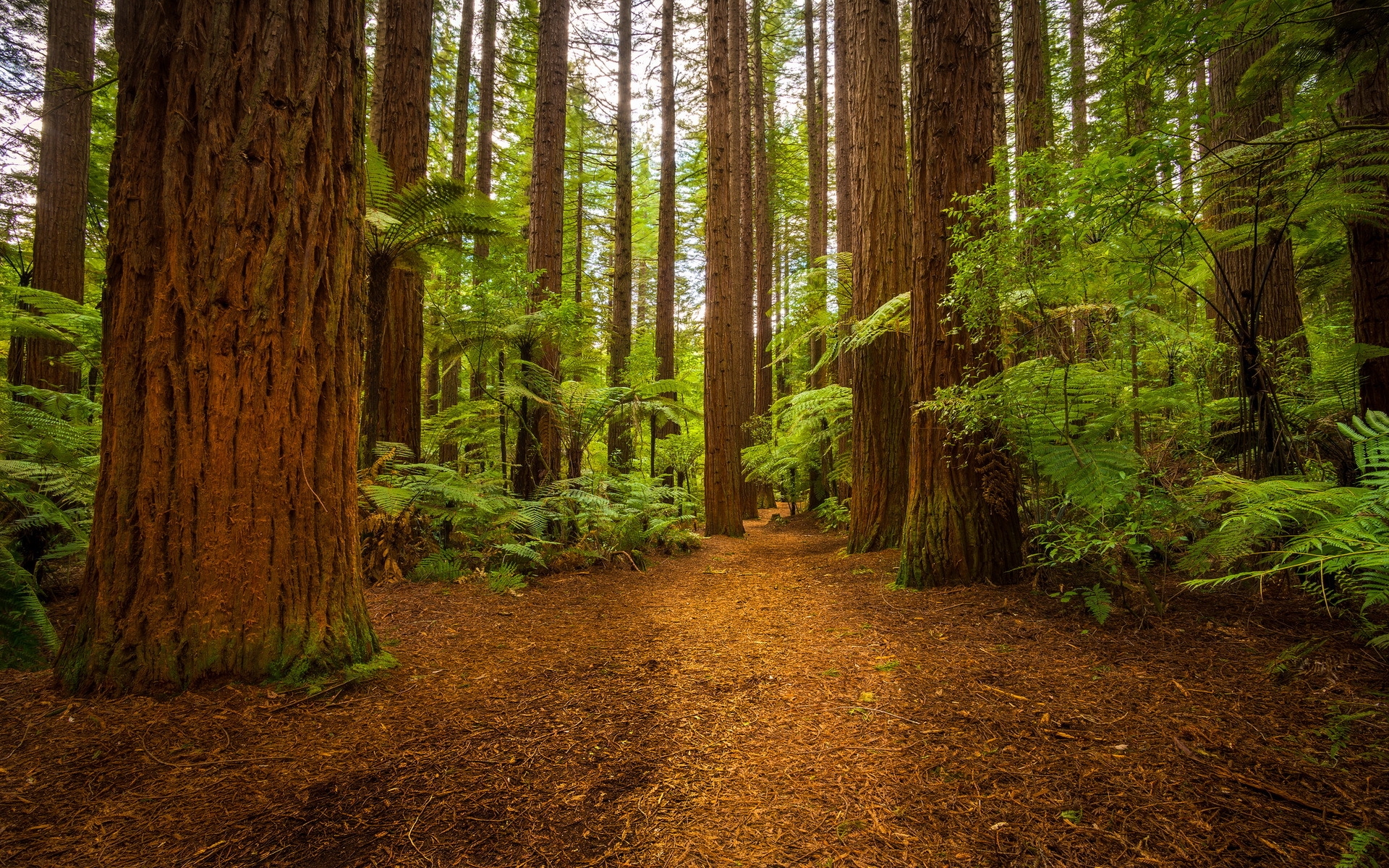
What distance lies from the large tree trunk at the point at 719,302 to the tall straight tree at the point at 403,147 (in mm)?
4011

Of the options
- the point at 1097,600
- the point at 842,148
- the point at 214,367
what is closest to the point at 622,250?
the point at 842,148

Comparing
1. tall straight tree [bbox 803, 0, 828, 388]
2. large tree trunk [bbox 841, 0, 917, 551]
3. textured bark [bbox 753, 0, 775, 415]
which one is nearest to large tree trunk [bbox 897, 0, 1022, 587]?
large tree trunk [bbox 841, 0, 917, 551]

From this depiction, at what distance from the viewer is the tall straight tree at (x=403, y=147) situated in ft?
17.8

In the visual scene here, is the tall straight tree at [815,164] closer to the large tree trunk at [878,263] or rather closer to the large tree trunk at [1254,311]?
the large tree trunk at [878,263]

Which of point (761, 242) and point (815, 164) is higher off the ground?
point (815, 164)

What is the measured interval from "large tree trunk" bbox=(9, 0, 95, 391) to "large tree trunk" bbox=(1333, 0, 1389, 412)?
10.6m

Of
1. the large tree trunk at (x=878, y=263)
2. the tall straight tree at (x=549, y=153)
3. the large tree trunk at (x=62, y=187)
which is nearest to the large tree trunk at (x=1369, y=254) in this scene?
the large tree trunk at (x=878, y=263)

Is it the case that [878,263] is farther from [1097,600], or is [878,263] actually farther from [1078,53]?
[1078,53]

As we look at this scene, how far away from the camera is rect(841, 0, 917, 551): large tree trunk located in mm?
5340

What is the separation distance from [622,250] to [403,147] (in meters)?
6.05

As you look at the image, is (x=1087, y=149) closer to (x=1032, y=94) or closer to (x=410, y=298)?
(x=1032, y=94)

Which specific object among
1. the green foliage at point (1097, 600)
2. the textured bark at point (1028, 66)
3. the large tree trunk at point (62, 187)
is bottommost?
the green foliage at point (1097, 600)

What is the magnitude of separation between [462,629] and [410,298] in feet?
12.8

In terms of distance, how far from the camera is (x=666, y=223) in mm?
11961
